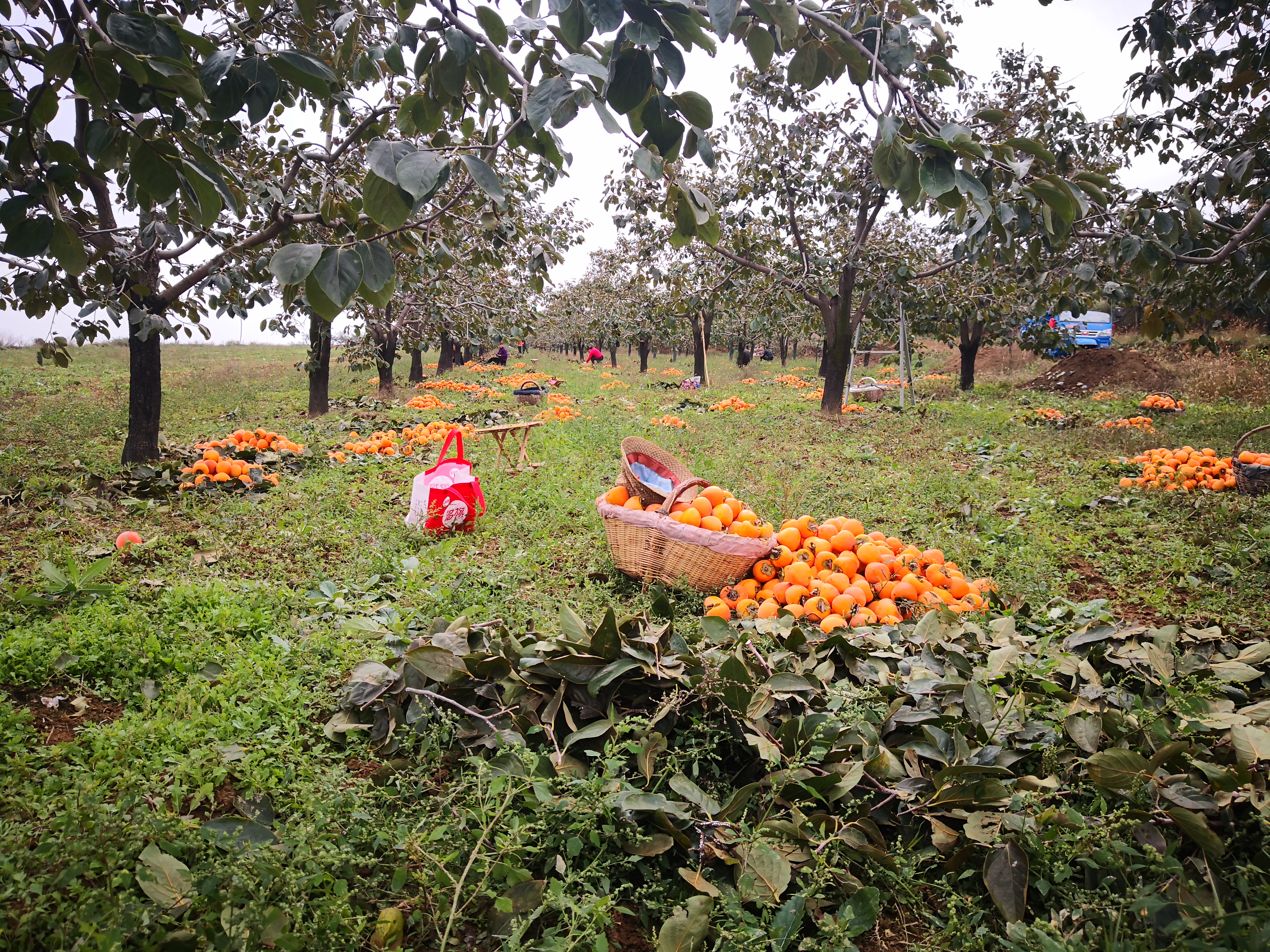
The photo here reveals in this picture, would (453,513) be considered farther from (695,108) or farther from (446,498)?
(695,108)

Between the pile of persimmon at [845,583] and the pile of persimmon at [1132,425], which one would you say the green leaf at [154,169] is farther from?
the pile of persimmon at [1132,425]

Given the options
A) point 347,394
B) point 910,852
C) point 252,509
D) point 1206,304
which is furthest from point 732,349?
point 910,852

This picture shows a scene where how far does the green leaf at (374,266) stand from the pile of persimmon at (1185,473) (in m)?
7.00

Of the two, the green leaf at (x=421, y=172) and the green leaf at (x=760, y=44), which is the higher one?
the green leaf at (x=760, y=44)

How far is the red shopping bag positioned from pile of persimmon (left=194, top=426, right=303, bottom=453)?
9.34 feet

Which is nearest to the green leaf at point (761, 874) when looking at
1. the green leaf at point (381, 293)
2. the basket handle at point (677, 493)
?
the green leaf at point (381, 293)

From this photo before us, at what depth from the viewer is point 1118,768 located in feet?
6.34

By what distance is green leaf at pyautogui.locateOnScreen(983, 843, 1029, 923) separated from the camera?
5.58ft

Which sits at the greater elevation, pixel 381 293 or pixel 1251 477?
pixel 381 293

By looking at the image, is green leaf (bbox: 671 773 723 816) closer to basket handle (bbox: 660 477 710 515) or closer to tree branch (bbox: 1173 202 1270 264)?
basket handle (bbox: 660 477 710 515)

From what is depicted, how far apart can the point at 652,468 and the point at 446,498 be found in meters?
1.71

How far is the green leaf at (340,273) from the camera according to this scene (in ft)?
4.14

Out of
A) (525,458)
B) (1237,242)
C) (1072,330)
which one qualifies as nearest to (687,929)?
(1237,242)

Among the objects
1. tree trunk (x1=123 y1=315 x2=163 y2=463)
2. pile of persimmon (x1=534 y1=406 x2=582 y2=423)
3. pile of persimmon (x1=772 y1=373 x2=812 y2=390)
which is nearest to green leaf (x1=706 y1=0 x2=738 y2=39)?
tree trunk (x1=123 y1=315 x2=163 y2=463)
